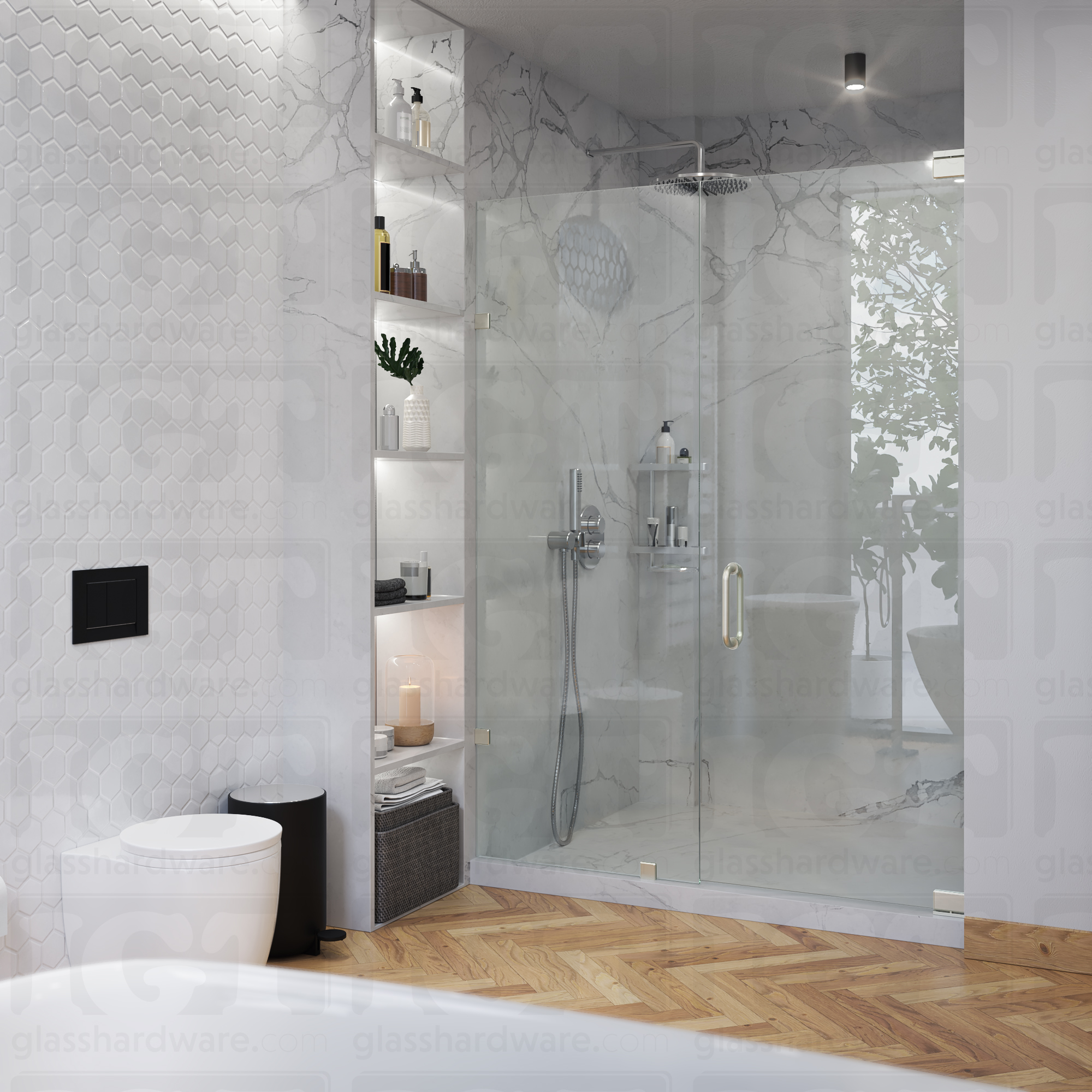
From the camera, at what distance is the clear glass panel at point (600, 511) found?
136 inches

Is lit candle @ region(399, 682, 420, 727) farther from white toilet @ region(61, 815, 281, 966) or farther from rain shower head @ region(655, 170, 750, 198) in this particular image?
rain shower head @ region(655, 170, 750, 198)

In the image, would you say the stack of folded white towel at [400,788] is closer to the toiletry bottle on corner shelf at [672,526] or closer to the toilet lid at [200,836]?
the toilet lid at [200,836]

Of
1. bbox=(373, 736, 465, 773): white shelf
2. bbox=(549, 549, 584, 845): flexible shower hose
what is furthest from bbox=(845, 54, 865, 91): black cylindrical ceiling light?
bbox=(373, 736, 465, 773): white shelf

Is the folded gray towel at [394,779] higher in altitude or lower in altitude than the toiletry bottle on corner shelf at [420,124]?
lower

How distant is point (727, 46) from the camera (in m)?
3.90

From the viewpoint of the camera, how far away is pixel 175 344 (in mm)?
3018

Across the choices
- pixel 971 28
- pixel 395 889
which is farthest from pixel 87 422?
pixel 971 28

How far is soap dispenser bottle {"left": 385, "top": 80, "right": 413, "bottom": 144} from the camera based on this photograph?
132 inches

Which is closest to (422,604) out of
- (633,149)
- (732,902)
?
(732,902)

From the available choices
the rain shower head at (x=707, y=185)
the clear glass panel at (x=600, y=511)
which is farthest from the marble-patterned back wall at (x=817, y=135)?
the clear glass panel at (x=600, y=511)

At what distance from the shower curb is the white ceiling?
2714 millimetres

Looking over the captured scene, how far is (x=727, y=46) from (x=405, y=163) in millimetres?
1300

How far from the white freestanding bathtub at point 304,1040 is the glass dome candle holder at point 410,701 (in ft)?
5.48

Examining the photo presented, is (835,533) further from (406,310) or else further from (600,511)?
(406,310)
